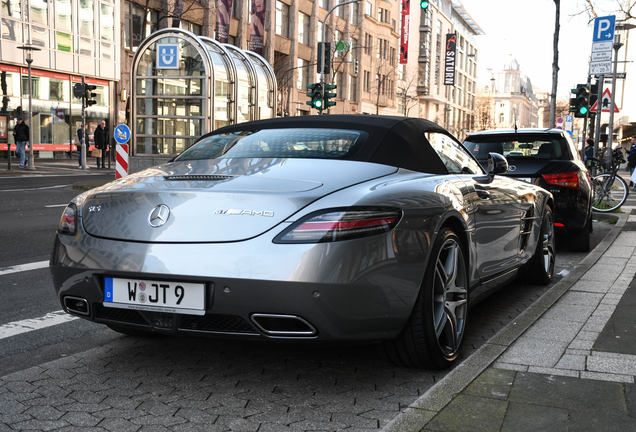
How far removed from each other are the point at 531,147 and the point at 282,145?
17.3ft

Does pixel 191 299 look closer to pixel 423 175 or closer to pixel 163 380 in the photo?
pixel 163 380

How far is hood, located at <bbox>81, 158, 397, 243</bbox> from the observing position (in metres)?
3.08

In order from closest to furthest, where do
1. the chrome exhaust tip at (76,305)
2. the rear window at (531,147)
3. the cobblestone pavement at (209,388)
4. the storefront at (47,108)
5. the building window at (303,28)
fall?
the cobblestone pavement at (209,388) < the chrome exhaust tip at (76,305) < the rear window at (531,147) < the storefront at (47,108) < the building window at (303,28)

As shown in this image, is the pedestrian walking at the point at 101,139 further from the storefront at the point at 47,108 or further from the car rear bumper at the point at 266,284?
the car rear bumper at the point at 266,284

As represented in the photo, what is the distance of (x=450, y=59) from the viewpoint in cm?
9669

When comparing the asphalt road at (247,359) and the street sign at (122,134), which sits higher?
the street sign at (122,134)

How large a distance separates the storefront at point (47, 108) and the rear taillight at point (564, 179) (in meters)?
25.7

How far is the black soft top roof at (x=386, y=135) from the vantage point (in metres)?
3.87

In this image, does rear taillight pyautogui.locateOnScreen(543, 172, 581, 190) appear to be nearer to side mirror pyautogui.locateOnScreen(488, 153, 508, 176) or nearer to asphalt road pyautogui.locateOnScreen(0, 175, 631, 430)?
asphalt road pyautogui.locateOnScreen(0, 175, 631, 430)

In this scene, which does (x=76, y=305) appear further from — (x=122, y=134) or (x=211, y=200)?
(x=122, y=134)

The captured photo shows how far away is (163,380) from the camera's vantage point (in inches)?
137

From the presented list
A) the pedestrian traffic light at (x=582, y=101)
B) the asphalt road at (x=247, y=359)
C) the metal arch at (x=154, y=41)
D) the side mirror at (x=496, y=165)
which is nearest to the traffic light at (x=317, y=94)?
the metal arch at (x=154, y=41)

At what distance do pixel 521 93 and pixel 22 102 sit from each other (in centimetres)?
17375

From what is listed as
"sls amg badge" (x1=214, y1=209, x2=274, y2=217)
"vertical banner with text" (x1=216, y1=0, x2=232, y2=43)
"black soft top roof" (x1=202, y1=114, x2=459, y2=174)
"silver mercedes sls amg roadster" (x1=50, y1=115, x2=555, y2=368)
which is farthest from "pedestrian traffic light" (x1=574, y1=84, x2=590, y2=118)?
"vertical banner with text" (x1=216, y1=0, x2=232, y2=43)
